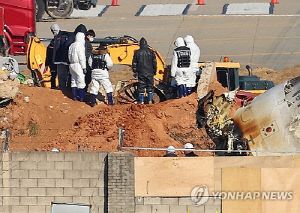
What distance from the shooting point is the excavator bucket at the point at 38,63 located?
92.4 feet

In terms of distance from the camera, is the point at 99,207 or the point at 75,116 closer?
the point at 99,207

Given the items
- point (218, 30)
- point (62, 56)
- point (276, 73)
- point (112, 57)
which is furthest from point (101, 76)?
point (218, 30)

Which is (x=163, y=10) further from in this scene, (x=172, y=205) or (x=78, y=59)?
(x=172, y=205)

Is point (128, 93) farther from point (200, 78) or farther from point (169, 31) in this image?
point (169, 31)

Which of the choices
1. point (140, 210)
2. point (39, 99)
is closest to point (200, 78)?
point (39, 99)

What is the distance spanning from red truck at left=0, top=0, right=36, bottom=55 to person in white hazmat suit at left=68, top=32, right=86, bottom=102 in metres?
6.83

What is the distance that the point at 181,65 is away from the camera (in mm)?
26594

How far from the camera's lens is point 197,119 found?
81.9ft

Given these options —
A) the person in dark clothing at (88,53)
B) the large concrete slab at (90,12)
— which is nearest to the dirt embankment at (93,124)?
the person in dark clothing at (88,53)

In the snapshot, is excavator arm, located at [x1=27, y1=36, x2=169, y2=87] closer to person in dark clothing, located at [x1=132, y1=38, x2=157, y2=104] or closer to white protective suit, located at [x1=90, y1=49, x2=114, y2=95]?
person in dark clothing, located at [x1=132, y1=38, x2=157, y2=104]

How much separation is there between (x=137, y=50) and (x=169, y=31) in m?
13.7

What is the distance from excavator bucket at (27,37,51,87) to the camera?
28.2 meters

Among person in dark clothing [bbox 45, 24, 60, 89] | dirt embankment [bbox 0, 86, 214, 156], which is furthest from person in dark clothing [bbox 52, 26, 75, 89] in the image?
dirt embankment [bbox 0, 86, 214, 156]

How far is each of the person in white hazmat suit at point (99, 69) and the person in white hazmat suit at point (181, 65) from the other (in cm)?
163
